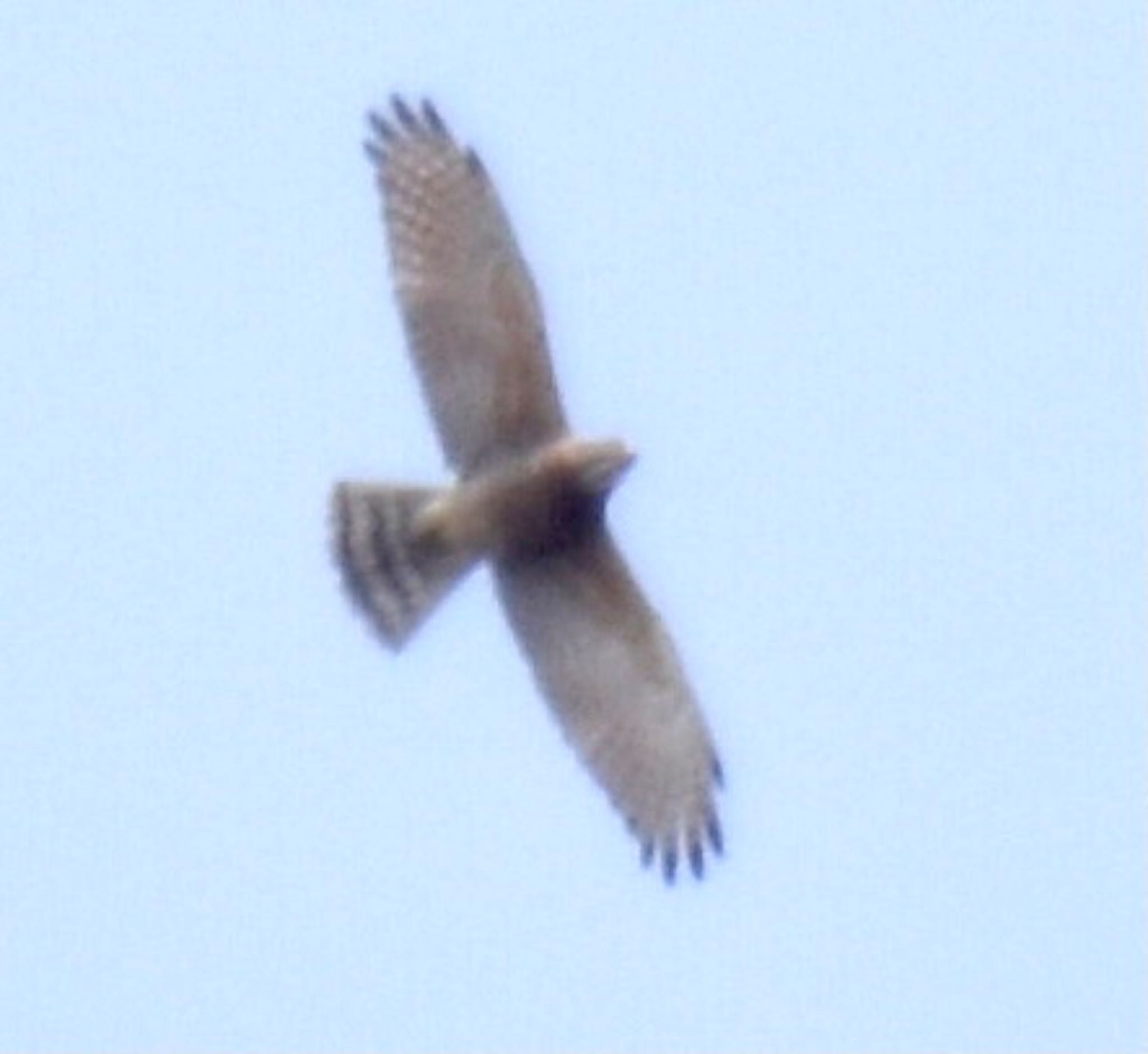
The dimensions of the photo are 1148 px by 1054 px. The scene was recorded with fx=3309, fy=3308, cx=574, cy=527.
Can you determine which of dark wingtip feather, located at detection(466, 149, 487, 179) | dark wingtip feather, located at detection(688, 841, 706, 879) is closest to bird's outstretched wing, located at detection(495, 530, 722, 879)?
dark wingtip feather, located at detection(688, 841, 706, 879)

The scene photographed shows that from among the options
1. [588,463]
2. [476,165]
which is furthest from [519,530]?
[476,165]

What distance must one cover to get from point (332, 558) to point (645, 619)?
0.92 metres

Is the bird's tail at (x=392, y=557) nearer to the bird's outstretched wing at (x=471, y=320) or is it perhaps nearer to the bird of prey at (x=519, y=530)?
the bird of prey at (x=519, y=530)

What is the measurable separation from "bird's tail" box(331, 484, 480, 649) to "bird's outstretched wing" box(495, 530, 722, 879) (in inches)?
8.5

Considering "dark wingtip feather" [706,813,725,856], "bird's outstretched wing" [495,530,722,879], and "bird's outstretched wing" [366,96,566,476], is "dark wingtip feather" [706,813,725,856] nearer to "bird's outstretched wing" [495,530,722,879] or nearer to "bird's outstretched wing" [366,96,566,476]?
"bird's outstretched wing" [495,530,722,879]

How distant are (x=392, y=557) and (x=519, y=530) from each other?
1.19ft

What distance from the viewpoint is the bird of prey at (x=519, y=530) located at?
364 inches

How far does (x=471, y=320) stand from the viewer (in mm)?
9352

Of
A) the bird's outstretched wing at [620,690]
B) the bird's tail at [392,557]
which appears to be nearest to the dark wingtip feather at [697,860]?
the bird's outstretched wing at [620,690]

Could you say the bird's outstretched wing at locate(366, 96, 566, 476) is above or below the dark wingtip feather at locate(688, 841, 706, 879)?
above

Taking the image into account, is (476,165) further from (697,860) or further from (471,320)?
(697,860)

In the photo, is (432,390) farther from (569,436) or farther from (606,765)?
(606,765)

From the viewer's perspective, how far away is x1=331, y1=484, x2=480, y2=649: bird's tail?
9.20 m

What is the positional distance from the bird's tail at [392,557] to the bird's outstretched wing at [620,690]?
215 millimetres
